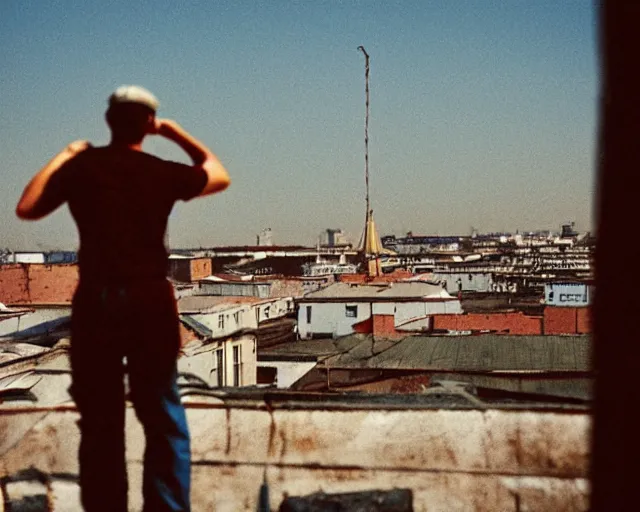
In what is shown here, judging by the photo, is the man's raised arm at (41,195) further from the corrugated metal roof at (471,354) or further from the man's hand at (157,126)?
the corrugated metal roof at (471,354)

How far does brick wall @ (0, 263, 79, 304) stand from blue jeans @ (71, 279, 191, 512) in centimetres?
3417

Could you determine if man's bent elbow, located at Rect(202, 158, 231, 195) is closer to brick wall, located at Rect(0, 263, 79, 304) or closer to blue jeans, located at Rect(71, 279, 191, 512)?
blue jeans, located at Rect(71, 279, 191, 512)

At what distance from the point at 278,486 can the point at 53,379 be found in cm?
1279

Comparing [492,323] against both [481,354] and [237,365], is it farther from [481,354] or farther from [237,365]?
[237,365]

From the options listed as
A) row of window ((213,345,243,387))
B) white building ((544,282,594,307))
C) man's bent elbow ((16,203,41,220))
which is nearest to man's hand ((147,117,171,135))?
man's bent elbow ((16,203,41,220))

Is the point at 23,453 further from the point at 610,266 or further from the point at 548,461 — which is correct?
the point at 610,266

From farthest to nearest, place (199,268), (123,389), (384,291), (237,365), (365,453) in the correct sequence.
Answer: (199,268) → (384,291) → (237,365) → (365,453) → (123,389)

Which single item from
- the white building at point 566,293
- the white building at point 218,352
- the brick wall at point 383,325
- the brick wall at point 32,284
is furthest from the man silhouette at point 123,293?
the white building at point 566,293

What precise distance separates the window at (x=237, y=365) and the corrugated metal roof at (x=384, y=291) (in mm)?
17349

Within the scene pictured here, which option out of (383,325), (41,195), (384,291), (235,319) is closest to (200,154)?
(41,195)

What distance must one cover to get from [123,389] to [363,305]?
3582cm

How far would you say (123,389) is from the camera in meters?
2.37

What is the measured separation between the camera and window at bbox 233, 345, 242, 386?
69.1 ft

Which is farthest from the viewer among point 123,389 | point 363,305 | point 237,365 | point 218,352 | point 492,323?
point 363,305
